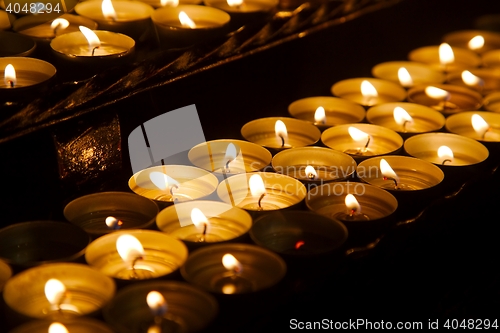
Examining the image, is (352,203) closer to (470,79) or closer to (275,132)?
(275,132)

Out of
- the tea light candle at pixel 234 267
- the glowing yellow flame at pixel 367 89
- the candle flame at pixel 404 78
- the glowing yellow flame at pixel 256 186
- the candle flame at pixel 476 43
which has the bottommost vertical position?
the tea light candle at pixel 234 267

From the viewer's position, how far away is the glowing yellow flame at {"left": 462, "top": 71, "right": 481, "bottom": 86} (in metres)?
1.76

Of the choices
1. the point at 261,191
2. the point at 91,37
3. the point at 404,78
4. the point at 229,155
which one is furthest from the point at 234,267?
the point at 404,78

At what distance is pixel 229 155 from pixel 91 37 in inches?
14.4

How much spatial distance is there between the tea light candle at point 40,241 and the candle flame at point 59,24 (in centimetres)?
40

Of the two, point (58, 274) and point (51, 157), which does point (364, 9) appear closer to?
point (51, 157)

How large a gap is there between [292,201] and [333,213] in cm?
8

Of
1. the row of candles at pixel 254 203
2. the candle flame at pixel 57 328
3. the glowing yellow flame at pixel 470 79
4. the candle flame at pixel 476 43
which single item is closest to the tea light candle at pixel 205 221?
the row of candles at pixel 254 203

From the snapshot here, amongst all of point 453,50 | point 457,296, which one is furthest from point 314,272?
point 453,50

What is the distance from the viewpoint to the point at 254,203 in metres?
1.26

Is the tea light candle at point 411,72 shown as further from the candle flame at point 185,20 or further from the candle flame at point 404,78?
the candle flame at point 185,20

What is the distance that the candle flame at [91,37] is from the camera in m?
1.21

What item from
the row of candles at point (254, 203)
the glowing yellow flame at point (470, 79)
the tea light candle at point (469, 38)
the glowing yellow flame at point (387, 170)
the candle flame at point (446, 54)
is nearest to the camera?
the row of candles at point (254, 203)

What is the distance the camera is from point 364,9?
153 cm
